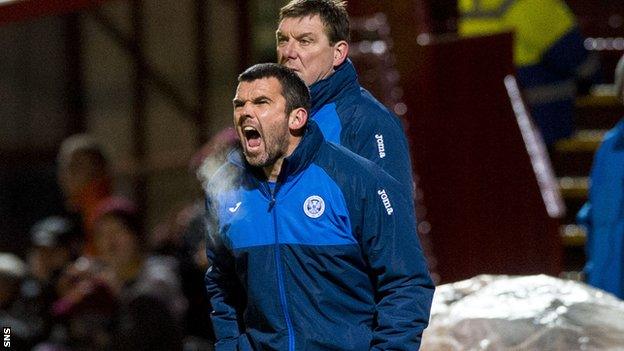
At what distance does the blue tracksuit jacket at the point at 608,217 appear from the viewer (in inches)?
332

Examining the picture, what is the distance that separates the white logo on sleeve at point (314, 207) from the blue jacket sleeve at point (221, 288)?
351 mm

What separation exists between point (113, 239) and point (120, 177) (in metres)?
5.06

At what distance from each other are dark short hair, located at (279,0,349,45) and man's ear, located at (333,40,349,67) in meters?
0.02

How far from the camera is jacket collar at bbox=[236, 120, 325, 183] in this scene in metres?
5.04

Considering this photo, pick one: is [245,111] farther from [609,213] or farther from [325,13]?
[609,213]

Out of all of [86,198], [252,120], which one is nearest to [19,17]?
[86,198]

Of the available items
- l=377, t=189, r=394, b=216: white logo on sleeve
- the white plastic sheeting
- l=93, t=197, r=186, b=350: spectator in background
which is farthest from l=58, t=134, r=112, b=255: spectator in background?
l=377, t=189, r=394, b=216: white logo on sleeve

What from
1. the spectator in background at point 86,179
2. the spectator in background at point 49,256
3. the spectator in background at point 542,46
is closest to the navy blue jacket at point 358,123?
the spectator in background at point 49,256

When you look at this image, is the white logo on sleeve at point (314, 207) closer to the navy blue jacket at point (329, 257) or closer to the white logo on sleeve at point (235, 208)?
the navy blue jacket at point (329, 257)

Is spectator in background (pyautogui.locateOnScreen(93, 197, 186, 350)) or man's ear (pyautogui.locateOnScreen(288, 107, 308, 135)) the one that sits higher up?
man's ear (pyautogui.locateOnScreen(288, 107, 308, 135))

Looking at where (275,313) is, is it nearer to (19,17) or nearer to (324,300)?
(324,300)

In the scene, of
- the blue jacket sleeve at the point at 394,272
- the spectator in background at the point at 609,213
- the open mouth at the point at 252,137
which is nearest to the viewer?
the blue jacket sleeve at the point at 394,272

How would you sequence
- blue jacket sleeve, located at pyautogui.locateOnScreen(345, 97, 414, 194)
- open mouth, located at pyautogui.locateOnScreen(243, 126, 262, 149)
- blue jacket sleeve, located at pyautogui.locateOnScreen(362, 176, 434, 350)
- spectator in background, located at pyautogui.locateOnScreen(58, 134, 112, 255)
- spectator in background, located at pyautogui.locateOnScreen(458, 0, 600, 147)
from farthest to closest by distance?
1. spectator in background, located at pyautogui.locateOnScreen(458, 0, 600, 147)
2. spectator in background, located at pyautogui.locateOnScreen(58, 134, 112, 255)
3. blue jacket sleeve, located at pyautogui.locateOnScreen(345, 97, 414, 194)
4. open mouth, located at pyautogui.locateOnScreen(243, 126, 262, 149)
5. blue jacket sleeve, located at pyautogui.locateOnScreen(362, 176, 434, 350)

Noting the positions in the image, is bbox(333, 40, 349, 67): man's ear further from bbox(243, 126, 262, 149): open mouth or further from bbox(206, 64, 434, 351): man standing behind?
bbox(243, 126, 262, 149): open mouth
